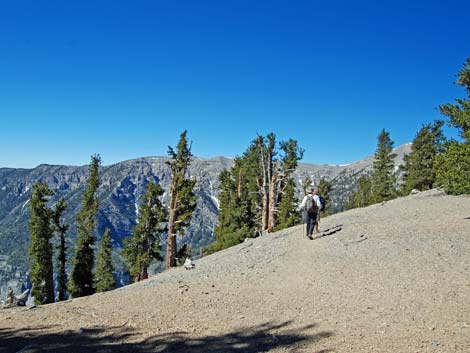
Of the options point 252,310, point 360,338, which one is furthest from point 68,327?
point 360,338

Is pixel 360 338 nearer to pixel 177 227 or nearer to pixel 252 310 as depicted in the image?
pixel 252 310

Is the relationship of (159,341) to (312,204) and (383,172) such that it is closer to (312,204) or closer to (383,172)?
(312,204)

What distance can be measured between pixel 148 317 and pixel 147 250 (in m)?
30.1

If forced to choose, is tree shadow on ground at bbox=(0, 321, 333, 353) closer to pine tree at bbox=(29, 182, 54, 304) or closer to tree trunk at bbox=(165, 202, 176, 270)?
tree trunk at bbox=(165, 202, 176, 270)

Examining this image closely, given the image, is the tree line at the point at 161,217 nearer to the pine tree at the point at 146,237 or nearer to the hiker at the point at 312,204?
the pine tree at the point at 146,237

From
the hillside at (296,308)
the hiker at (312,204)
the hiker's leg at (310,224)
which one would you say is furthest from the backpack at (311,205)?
the hillside at (296,308)

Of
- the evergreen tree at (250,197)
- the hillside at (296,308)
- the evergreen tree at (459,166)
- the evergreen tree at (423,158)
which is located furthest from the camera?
the evergreen tree at (423,158)

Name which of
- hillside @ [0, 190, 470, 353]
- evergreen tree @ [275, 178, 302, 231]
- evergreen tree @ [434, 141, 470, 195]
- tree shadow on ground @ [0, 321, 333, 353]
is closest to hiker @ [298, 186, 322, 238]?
hillside @ [0, 190, 470, 353]

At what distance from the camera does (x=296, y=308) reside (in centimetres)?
1106

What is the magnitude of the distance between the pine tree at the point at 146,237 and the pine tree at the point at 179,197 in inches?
147

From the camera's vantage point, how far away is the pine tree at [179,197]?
35.9 m

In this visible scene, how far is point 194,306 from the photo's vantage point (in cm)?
1201

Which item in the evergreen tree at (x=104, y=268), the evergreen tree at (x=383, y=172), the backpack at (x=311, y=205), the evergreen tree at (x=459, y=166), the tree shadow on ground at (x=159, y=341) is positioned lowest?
the evergreen tree at (x=104, y=268)

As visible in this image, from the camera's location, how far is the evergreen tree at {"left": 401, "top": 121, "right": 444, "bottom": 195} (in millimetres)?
63781
